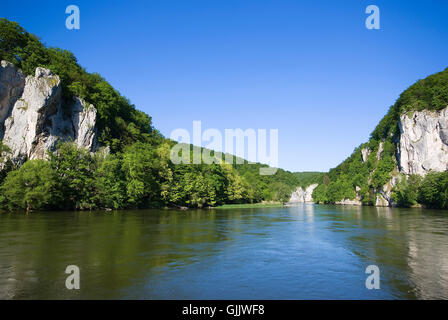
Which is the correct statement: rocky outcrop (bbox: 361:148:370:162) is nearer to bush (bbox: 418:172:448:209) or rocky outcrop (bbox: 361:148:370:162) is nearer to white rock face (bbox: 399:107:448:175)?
white rock face (bbox: 399:107:448:175)

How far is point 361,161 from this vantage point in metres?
156

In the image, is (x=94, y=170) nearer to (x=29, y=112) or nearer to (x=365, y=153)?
(x=29, y=112)

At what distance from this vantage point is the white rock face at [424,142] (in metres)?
85.3

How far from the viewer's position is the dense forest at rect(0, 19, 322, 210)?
43.9 metres

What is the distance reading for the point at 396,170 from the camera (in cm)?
10569

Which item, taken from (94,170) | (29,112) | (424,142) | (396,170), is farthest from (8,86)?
(396,170)

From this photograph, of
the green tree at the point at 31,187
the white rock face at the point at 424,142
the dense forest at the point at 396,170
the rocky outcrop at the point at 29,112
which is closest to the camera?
the green tree at the point at 31,187

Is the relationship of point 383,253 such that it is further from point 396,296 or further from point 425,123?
point 425,123

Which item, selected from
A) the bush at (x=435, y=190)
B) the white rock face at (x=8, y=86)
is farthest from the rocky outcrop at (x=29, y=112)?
the bush at (x=435, y=190)

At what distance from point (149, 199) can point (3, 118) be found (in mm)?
30188

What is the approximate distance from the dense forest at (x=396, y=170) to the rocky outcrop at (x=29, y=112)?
87335 millimetres

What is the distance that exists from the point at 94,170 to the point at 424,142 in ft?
308

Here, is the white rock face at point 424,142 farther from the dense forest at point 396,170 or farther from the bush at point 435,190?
the bush at point 435,190
